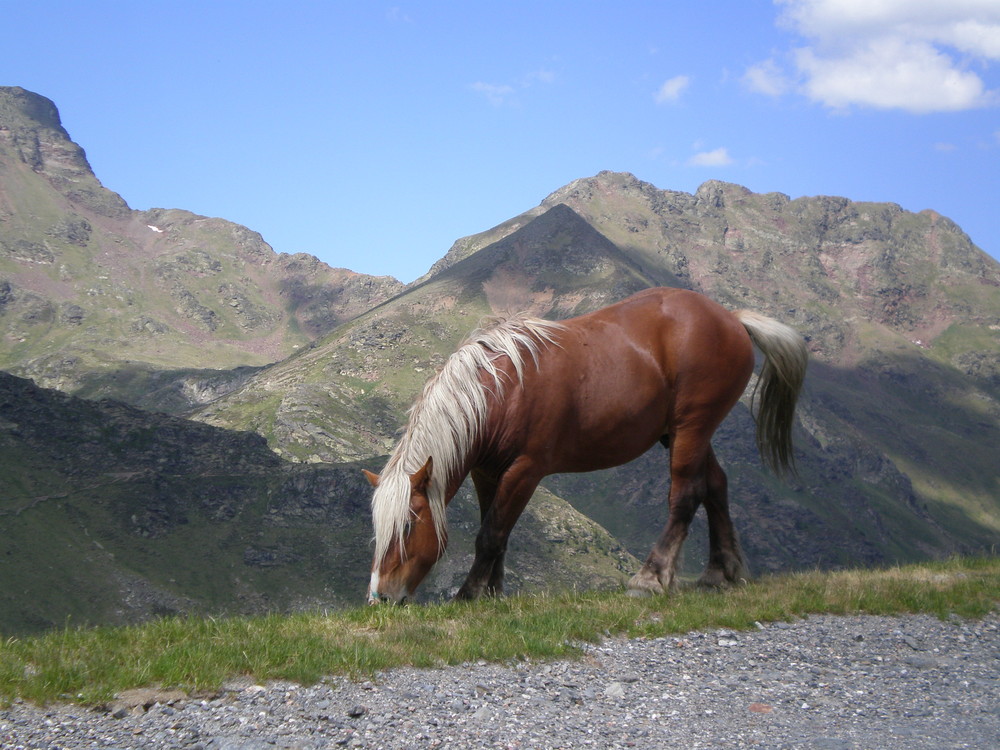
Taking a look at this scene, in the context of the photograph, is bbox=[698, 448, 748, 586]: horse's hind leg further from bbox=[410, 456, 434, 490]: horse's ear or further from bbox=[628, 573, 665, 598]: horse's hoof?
bbox=[410, 456, 434, 490]: horse's ear

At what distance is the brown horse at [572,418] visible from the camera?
28.5 ft

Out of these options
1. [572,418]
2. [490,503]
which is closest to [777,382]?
[572,418]

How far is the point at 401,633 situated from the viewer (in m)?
7.30

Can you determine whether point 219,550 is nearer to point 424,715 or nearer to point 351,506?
point 351,506

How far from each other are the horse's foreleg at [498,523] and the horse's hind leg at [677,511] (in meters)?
1.50

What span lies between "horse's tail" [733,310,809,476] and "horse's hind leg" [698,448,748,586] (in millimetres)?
883

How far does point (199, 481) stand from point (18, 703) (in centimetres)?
15238

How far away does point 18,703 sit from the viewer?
5516 mm

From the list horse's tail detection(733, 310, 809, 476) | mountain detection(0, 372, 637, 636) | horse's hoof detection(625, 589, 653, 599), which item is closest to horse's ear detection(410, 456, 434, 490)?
horse's hoof detection(625, 589, 653, 599)

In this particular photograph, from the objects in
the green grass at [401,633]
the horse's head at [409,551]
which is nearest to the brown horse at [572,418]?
the horse's head at [409,551]

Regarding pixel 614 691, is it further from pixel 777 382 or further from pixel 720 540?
pixel 777 382

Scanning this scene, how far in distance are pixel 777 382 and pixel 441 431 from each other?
4.44 metres

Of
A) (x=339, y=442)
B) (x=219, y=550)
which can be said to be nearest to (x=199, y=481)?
(x=219, y=550)

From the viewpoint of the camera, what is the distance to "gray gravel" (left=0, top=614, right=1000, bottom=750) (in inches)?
213
